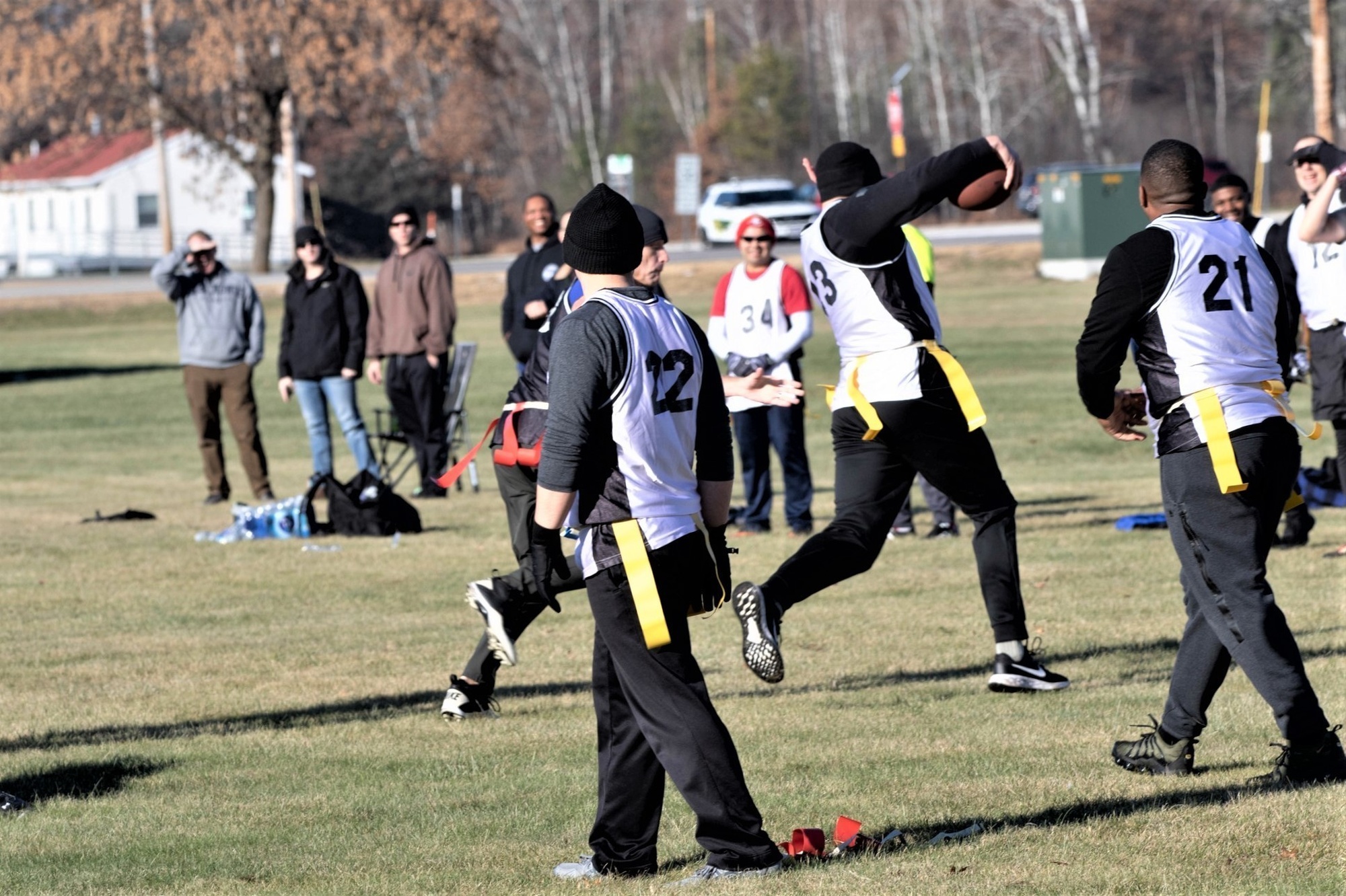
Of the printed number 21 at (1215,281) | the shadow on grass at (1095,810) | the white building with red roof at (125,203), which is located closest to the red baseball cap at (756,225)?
the printed number 21 at (1215,281)

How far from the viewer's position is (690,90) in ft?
252

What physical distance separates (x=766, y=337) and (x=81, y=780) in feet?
20.0

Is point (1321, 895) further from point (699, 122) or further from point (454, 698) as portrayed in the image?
point (699, 122)

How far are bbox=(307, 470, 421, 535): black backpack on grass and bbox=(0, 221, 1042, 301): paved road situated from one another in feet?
96.6

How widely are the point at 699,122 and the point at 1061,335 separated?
154 ft

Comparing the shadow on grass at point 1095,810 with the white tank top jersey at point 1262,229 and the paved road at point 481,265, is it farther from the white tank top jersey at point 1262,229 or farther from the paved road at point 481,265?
the paved road at point 481,265

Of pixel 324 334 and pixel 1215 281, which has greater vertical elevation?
pixel 1215 281

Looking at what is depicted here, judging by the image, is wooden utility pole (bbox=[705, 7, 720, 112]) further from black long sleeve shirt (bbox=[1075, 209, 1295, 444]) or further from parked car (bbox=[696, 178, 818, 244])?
black long sleeve shirt (bbox=[1075, 209, 1295, 444])

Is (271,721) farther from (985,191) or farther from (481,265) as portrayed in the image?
(481,265)

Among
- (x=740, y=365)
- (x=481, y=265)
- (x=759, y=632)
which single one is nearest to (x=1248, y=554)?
(x=759, y=632)

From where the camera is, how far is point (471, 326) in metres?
35.8

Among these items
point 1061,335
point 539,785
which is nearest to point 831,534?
point 539,785

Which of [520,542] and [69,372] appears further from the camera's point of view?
[69,372]

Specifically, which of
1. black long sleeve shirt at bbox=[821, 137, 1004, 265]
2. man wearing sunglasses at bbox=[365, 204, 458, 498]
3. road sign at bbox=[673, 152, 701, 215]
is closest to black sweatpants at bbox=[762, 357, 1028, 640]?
black long sleeve shirt at bbox=[821, 137, 1004, 265]
